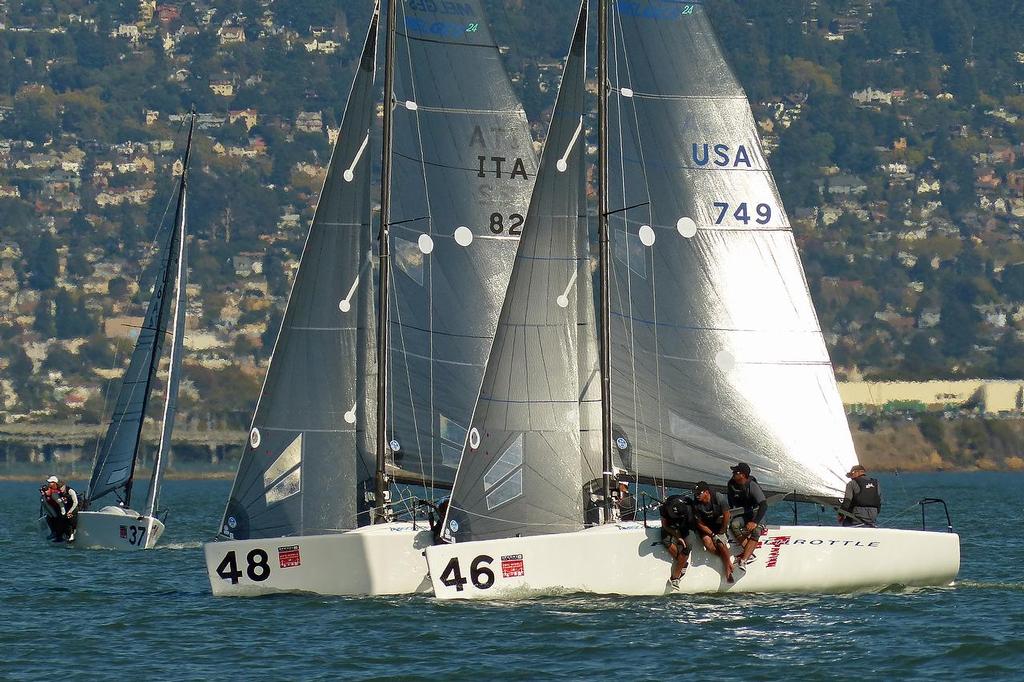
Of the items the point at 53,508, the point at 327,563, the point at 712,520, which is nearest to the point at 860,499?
the point at 712,520

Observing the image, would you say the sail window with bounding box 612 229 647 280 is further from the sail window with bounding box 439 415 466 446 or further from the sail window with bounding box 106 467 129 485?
the sail window with bounding box 106 467 129 485

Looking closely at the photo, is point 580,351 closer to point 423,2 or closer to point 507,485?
point 507,485

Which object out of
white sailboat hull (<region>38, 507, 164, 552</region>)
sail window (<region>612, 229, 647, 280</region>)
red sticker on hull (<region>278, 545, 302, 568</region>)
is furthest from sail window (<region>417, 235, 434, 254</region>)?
white sailboat hull (<region>38, 507, 164, 552</region>)

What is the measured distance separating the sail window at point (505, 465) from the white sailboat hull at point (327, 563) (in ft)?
4.74

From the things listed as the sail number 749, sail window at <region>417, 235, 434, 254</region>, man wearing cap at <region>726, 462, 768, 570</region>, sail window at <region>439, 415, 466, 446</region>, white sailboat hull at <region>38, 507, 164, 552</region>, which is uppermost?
sail window at <region>417, 235, 434, 254</region>

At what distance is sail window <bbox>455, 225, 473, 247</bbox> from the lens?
92.8 feet

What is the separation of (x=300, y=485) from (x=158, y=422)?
113735 millimetres

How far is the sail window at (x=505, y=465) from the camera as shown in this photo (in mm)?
24859

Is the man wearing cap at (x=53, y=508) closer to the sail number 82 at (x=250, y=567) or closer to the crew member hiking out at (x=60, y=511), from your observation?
the crew member hiking out at (x=60, y=511)

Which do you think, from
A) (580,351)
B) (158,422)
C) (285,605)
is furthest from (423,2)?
(158,422)

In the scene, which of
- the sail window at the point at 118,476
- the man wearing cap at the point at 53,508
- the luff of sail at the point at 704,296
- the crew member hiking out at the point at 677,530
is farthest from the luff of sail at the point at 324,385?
the sail window at the point at 118,476

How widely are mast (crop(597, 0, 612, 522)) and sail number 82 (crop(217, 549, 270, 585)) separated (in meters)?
4.12

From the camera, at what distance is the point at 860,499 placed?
2489 cm

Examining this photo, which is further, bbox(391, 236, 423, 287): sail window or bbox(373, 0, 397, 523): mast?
bbox(391, 236, 423, 287): sail window
